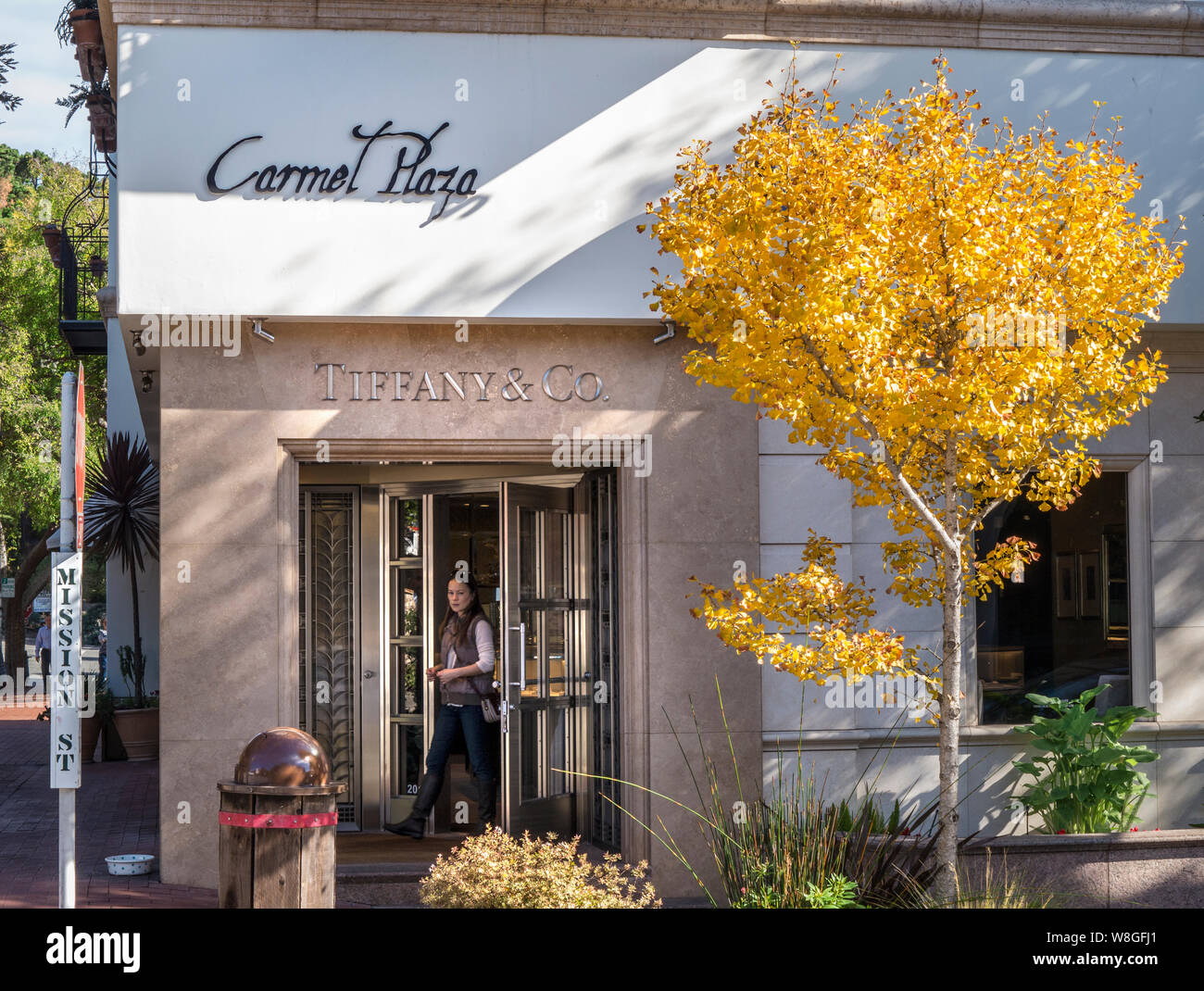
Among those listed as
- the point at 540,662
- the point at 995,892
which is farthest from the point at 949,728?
the point at 540,662

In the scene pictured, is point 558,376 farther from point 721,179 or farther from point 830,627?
point 830,627

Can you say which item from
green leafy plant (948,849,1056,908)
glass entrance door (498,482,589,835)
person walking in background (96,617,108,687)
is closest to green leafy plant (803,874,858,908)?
green leafy plant (948,849,1056,908)

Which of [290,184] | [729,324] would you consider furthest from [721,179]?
[290,184]

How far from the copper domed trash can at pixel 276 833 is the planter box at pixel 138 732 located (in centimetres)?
1182

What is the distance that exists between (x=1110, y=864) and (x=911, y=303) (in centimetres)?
397

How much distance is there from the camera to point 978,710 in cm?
920

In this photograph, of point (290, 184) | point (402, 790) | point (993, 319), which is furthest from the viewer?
point (402, 790)

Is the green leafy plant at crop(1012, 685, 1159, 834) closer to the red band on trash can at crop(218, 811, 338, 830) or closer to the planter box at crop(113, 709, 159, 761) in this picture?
the red band on trash can at crop(218, 811, 338, 830)

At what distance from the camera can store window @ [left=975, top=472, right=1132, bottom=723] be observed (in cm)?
929

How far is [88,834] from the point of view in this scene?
33.7ft

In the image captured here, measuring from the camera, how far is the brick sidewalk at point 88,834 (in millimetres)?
7812

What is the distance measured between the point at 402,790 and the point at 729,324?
5759 mm

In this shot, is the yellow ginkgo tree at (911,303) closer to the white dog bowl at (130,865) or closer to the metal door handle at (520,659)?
the metal door handle at (520,659)

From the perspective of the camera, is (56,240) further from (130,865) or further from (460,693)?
(130,865)
